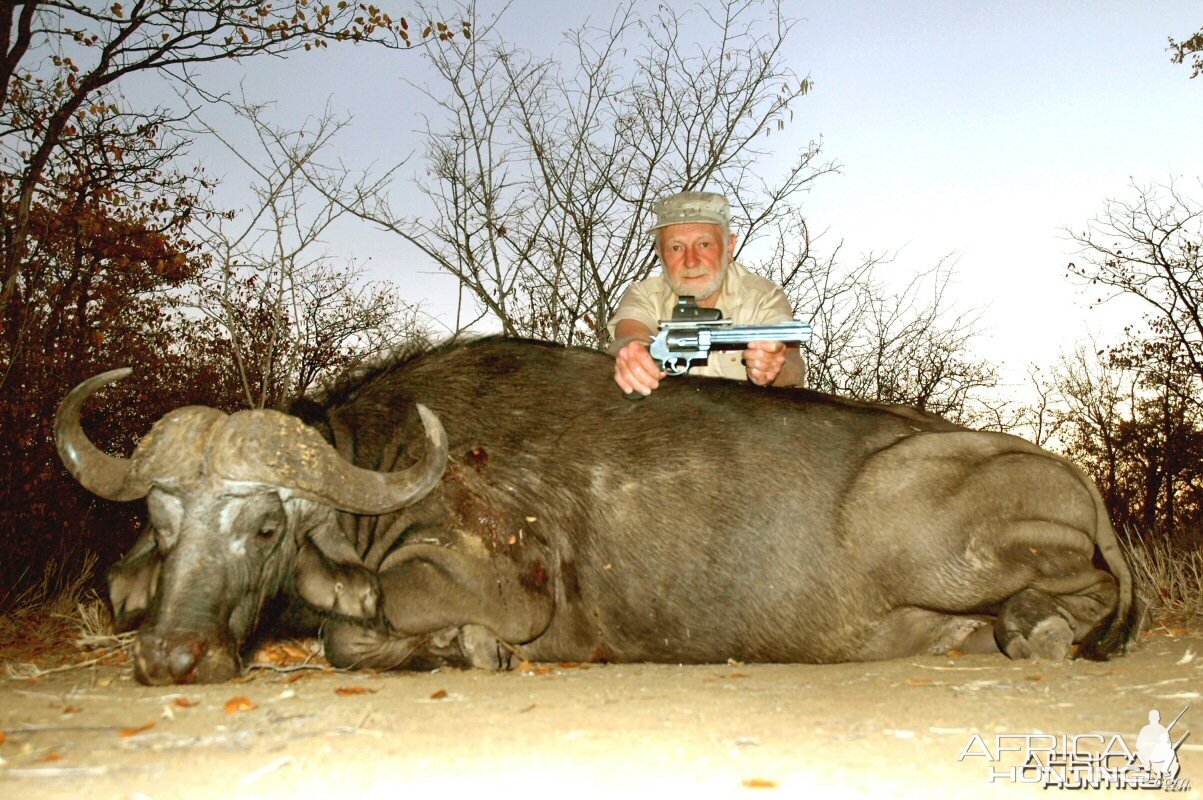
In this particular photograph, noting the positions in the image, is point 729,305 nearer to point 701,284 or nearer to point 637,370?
point 701,284

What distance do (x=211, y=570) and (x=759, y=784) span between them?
2.59 metres

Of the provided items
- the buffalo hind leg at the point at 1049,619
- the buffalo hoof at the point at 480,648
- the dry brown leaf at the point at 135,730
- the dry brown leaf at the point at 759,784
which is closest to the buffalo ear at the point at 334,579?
the buffalo hoof at the point at 480,648

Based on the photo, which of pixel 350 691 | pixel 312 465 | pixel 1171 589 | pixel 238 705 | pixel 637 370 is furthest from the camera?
pixel 1171 589

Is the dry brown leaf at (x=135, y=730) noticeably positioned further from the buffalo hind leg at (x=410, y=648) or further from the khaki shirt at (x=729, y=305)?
the khaki shirt at (x=729, y=305)

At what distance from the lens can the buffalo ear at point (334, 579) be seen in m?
4.30

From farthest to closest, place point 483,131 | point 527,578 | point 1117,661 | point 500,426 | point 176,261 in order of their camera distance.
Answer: point 176,261 → point 483,131 → point 500,426 → point 527,578 → point 1117,661

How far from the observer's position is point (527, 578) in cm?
458

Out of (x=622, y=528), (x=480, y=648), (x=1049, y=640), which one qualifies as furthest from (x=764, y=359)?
(x=480, y=648)

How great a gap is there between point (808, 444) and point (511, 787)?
2.80 m

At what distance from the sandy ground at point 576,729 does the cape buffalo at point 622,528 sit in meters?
0.34

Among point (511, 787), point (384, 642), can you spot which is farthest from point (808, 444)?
point (511, 787)

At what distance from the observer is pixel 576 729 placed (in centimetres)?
295

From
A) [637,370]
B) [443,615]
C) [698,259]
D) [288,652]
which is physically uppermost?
[698,259]

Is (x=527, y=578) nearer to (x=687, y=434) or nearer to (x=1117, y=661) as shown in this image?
(x=687, y=434)
